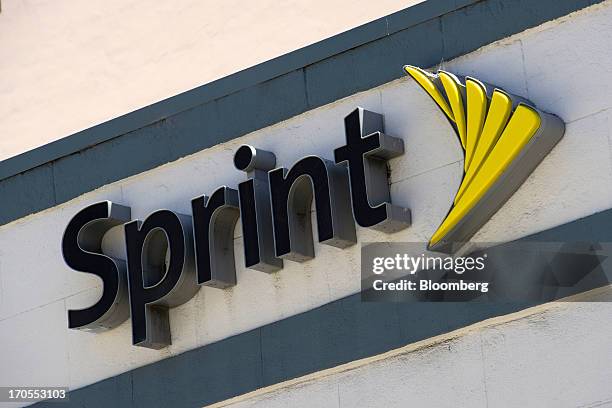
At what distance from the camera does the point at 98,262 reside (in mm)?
Result: 17453

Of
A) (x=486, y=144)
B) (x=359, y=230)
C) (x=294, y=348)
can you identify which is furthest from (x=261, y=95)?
(x=486, y=144)

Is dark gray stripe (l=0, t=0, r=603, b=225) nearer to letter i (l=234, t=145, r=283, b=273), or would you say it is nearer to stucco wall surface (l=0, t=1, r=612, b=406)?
stucco wall surface (l=0, t=1, r=612, b=406)

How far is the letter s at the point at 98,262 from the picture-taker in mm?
17188

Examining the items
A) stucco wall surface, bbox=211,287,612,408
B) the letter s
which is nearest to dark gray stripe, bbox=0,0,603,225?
the letter s

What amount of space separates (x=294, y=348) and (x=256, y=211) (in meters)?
1.30

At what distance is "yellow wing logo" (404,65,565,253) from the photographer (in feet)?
48.5

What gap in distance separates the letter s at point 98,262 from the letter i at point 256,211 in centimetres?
160

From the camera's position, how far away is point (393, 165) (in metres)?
15.9

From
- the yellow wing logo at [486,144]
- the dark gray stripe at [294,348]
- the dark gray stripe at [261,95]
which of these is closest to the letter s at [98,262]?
the dark gray stripe at [294,348]

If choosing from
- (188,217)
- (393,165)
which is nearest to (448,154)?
(393,165)

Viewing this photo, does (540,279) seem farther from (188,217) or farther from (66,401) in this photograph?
(66,401)

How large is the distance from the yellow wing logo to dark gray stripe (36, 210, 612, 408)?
50 cm

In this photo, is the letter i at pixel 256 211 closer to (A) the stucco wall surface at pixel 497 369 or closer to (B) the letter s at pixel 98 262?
(A) the stucco wall surface at pixel 497 369

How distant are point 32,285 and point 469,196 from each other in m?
5.41
